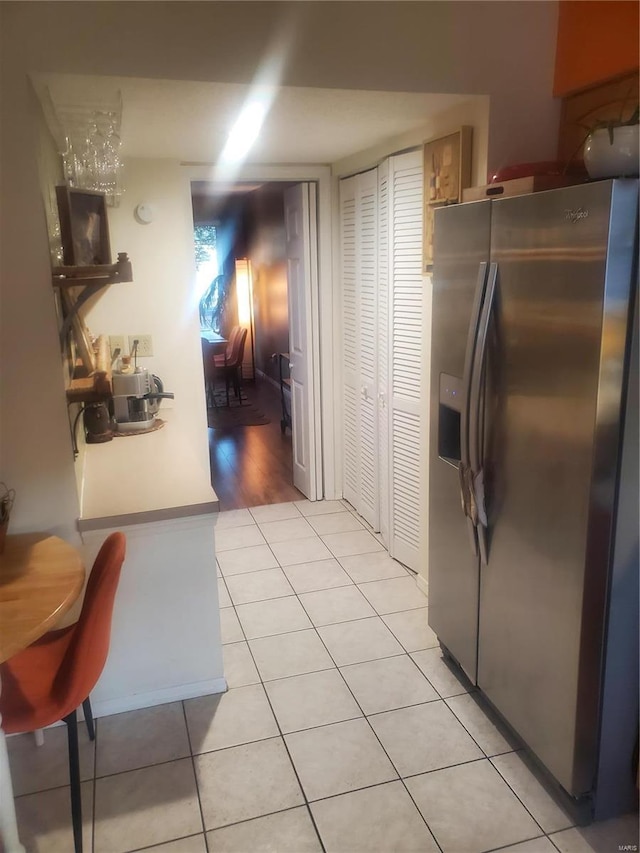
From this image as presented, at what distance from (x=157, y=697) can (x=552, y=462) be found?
5.55ft

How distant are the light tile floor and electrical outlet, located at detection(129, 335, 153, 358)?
153cm

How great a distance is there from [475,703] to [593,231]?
5.65ft

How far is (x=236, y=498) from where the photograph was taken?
4.54 metres

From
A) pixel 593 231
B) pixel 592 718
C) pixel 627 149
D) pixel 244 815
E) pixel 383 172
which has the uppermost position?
pixel 383 172

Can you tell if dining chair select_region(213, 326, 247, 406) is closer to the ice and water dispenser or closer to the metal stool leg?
the ice and water dispenser

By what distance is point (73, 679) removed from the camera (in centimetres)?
176

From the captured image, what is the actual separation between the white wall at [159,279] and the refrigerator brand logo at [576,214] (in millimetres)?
2385

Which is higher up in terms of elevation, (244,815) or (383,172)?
(383,172)

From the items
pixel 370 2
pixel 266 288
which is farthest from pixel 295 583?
pixel 266 288

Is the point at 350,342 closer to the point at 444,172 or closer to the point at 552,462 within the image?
the point at 444,172

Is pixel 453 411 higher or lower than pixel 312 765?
higher

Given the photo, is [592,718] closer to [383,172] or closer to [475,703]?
[475,703]

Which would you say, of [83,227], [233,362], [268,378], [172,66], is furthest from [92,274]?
[268,378]

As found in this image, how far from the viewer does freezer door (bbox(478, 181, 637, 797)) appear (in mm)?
1584
